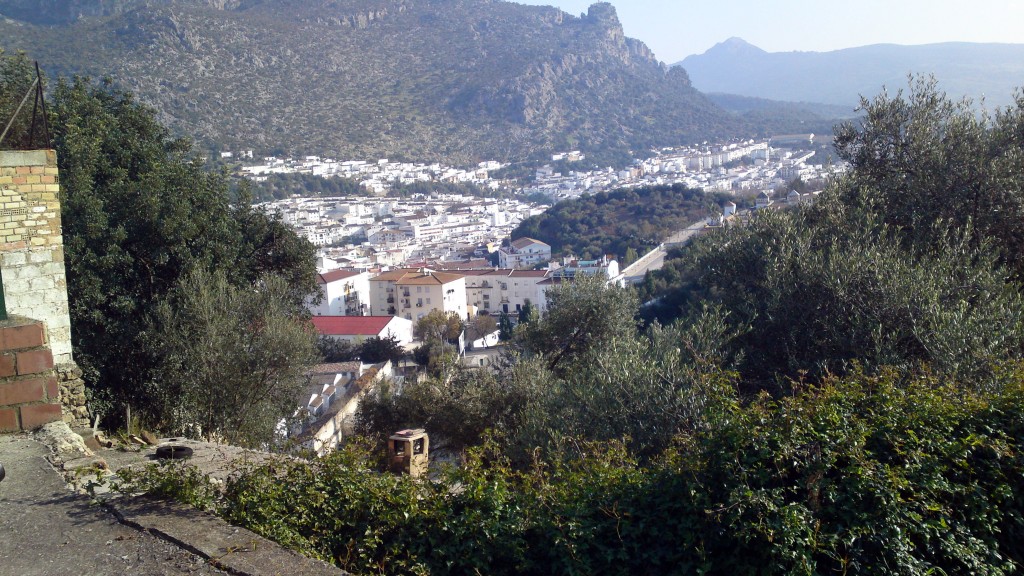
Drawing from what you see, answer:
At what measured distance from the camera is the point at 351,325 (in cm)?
3672

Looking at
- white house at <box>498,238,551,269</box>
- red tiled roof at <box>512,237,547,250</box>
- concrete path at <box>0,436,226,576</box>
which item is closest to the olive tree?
concrete path at <box>0,436,226,576</box>

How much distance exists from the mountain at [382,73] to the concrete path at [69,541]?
173ft

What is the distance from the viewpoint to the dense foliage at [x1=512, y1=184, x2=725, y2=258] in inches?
2338

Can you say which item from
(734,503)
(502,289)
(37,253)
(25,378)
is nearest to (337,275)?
(502,289)

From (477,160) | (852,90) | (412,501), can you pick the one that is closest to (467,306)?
(412,501)

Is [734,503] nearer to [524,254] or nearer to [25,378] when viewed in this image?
[25,378]

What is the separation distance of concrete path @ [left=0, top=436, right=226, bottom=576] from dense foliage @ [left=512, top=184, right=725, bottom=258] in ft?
171

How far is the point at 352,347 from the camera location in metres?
31.2

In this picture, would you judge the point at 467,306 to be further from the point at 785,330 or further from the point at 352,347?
the point at 785,330

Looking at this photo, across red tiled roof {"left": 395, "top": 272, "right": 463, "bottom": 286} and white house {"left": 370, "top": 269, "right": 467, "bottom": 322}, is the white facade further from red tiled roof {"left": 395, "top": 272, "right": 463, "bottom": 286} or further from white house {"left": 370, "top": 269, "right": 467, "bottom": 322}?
red tiled roof {"left": 395, "top": 272, "right": 463, "bottom": 286}

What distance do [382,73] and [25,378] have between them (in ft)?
353

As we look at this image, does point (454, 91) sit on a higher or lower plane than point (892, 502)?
higher

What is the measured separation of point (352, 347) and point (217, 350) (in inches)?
906

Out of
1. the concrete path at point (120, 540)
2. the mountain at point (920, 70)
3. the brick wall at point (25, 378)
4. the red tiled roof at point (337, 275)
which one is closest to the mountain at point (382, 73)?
the red tiled roof at point (337, 275)
